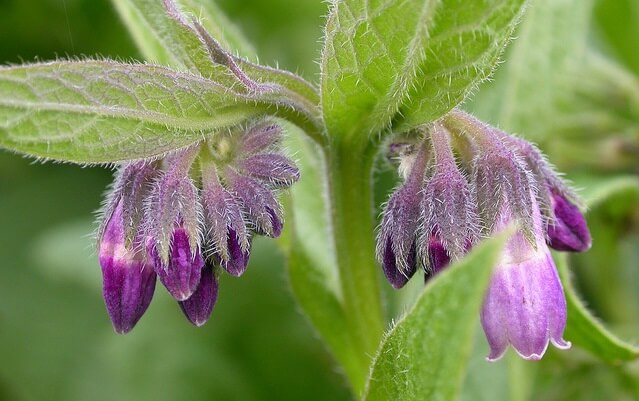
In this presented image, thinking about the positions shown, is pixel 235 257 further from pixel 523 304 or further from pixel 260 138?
pixel 523 304

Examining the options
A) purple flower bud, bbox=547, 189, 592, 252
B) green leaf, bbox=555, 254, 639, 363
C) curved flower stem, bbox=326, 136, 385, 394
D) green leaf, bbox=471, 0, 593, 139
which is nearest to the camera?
purple flower bud, bbox=547, 189, 592, 252

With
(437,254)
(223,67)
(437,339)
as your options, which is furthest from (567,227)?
(223,67)

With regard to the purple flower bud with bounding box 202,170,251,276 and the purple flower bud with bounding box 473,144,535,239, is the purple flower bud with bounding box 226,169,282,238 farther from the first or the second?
the purple flower bud with bounding box 473,144,535,239

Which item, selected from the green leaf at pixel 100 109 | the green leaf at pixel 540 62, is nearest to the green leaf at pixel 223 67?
the green leaf at pixel 100 109

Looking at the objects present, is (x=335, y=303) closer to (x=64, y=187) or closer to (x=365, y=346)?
(x=365, y=346)

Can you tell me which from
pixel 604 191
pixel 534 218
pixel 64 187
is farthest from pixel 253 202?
pixel 64 187

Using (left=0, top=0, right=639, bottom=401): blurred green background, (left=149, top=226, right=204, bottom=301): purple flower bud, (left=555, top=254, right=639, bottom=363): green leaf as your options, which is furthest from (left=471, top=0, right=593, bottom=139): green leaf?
(left=149, top=226, right=204, bottom=301): purple flower bud
